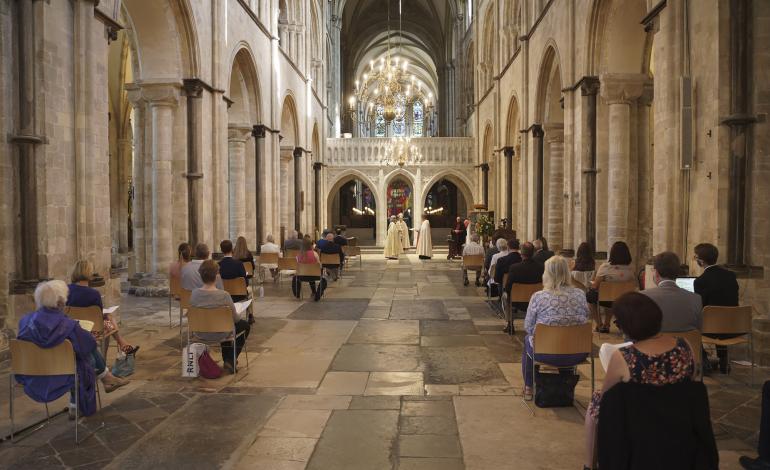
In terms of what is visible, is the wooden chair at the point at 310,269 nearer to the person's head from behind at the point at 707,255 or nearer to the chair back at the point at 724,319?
the person's head from behind at the point at 707,255

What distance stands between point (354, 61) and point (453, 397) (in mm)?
42677

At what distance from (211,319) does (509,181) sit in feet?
57.2

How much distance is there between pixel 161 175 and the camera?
38.4 feet

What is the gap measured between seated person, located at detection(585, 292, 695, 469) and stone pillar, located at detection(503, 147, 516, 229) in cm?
1907

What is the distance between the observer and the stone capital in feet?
37.2

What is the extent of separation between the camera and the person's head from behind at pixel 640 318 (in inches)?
103

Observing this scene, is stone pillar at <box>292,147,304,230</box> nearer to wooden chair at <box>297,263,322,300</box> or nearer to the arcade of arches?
the arcade of arches

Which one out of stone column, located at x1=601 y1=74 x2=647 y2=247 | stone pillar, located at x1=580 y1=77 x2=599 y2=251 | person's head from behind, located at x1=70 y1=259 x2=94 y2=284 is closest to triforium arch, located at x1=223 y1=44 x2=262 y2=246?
stone pillar, located at x1=580 y1=77 x2=599 y2=251

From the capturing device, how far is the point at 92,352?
4.79 meters

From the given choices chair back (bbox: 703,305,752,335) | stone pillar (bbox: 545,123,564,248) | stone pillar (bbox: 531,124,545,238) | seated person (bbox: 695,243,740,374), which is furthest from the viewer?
stone pillar (bbox: 531,124,545,238)

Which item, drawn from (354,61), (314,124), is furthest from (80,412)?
(354,61)

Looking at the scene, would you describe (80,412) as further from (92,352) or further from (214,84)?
(214,84)

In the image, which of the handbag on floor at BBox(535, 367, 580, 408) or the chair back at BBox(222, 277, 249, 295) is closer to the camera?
the handbag on floor at BBox(535, 367, 580, 408)

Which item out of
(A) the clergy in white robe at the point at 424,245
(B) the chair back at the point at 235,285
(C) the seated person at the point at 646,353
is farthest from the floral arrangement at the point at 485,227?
(C) the seated person at the point at 646,353
